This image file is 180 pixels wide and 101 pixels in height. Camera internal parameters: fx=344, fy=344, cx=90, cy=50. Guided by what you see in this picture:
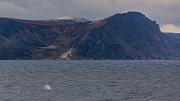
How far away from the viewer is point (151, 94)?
70000 millimetres

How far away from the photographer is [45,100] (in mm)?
61344

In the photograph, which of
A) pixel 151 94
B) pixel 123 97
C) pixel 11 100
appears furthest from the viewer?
pixel 151 94

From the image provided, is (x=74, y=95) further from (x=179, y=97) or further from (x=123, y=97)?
(x=179, y=97)

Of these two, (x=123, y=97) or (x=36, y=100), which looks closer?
(x=36, y=100)

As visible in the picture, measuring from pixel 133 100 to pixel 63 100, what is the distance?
12.6m

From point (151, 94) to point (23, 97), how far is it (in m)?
25.5

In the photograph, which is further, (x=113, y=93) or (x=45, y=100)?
(x=113, y=93)

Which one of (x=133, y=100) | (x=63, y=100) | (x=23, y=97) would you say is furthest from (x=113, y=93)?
(x=23, y=97)

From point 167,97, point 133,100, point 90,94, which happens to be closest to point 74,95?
point 90,94

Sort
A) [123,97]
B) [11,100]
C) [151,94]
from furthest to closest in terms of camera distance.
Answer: [151,94]
[123,97]
[11,100]

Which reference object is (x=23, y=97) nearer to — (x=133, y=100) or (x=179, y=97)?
(x=133, y=100)

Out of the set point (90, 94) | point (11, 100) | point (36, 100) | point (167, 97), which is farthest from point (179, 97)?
point (11, 100)

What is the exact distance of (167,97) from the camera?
66250 millimetres

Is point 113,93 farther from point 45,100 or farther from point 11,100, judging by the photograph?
point 11,100
